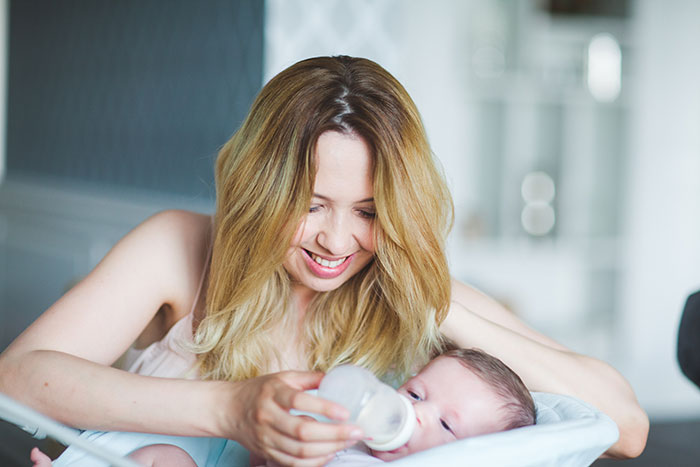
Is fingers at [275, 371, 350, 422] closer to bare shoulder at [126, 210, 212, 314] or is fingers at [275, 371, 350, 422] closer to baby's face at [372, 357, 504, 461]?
baby's face at [372, 357, 504, 461]

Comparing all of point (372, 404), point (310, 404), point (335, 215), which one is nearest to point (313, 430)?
point (310, 404)

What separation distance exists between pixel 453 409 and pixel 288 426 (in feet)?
1.23

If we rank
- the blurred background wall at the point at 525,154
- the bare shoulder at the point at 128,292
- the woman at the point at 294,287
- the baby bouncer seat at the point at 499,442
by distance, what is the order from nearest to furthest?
1. the baby bouncer seat at the point at 499,442
2. the woman at the point at 294,287
3. the bare shoulder at the point at 128,292
4. the blurred background wall at the point at 525,154

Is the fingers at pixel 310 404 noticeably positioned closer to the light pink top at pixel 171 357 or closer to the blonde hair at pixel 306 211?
the blonde hair at pixel 306 211

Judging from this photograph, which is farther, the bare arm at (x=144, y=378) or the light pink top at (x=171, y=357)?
the light pink top at (x=171, y=357)

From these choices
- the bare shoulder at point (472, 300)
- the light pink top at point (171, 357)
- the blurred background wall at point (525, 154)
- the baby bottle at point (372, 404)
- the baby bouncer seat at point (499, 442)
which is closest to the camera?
the baby bouncer seat at point (499, 442)

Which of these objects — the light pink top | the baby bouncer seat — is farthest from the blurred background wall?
the baby bouncer seat

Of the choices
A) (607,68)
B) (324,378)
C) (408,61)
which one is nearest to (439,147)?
(408,61)

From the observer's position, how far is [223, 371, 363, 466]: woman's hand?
85 centimetres

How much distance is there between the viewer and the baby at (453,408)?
1.11 meters

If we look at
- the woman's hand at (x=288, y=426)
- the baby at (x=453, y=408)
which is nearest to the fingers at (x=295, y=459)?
the woman's hand at (x=288, y=426)

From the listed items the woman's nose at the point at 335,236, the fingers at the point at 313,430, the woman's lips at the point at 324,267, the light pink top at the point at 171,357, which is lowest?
the light pink top at the point at 171,357

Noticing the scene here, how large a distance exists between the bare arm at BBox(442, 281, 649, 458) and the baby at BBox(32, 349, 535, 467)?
0.11 meters

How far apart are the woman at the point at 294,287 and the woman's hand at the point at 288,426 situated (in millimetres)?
47
